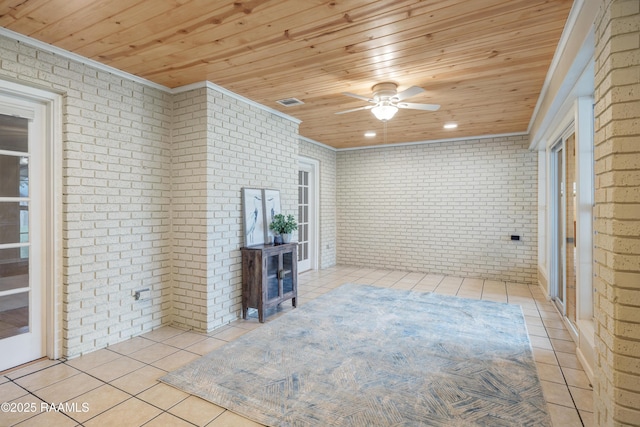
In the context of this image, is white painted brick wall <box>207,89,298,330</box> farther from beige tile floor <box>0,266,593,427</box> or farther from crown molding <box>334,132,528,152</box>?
crown molding <box>334,132,528,152</box>

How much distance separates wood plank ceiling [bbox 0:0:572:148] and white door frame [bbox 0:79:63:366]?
23.5 inches

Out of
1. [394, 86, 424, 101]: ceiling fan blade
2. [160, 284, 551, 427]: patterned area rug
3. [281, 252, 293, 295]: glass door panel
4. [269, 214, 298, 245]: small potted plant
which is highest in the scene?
[394, 86, 424, 101]: ceiling fan blade

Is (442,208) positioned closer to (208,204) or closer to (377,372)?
(377,372)

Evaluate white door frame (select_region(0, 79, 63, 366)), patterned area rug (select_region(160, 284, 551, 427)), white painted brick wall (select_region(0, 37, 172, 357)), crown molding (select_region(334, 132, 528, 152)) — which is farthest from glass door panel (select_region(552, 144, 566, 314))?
white door frame (select_region(0, 79, 63, 366))

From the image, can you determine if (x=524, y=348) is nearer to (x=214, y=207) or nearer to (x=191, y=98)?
(x=214, y=207)

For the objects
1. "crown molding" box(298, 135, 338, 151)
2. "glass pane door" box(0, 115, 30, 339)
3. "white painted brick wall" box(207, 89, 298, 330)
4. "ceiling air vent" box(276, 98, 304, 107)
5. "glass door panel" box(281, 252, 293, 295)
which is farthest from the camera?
"crown molding" box(298, 135, 338, 151)

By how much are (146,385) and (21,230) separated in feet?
5.40

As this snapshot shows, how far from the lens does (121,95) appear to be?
313cm

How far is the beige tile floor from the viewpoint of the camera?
2020 millimetres

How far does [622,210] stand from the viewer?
58.7 inches

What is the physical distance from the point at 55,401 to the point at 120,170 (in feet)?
6.35

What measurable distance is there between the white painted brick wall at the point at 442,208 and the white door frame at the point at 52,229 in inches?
208

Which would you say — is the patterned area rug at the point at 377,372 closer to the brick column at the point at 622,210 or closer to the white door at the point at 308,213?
the brick column at the point at 622,210

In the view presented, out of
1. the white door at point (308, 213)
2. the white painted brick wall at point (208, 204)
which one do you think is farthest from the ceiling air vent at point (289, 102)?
the white door at point (308, 213)
